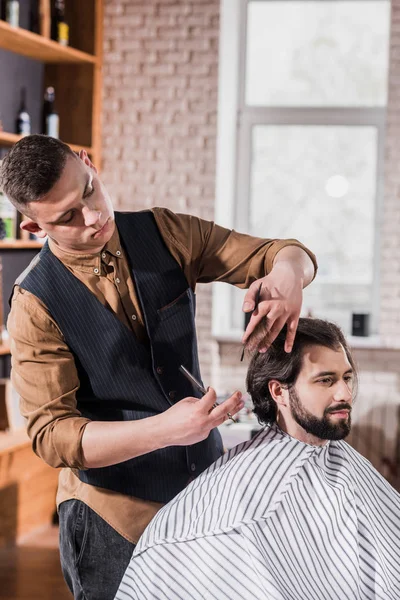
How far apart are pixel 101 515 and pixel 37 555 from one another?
273 cm

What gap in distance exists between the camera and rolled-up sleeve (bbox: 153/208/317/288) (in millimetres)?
1830

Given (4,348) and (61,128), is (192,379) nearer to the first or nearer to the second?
(4,348)

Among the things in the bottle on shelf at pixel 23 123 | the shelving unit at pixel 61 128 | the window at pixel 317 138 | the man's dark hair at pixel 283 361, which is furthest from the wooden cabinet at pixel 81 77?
the man's dark hair at pixel 283 361

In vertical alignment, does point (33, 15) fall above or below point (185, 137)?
above

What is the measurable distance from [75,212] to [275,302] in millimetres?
427

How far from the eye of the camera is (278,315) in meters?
1.53

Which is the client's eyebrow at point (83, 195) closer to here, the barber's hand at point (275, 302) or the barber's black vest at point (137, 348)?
the barber's black vest at point (137, 348)

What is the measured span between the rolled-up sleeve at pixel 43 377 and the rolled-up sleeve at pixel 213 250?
365 mm

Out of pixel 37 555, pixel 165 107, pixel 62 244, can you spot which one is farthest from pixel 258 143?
pixel 62 244

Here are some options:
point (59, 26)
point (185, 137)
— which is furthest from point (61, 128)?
point (185, 137)

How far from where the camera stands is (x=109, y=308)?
172 centimetres

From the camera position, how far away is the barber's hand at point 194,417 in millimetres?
1396

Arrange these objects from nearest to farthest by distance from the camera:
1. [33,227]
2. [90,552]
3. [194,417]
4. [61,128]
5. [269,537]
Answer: [194,417], [33,227], [90,552], [269,537], [61,128]

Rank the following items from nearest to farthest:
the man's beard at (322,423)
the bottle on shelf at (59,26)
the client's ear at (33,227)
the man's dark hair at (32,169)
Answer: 1. the man's dark hair at (32,169)
2. the client's ear at (33,227)
3. the man's beard at (322,423)
4. the bottle on shelf at (59,26)
